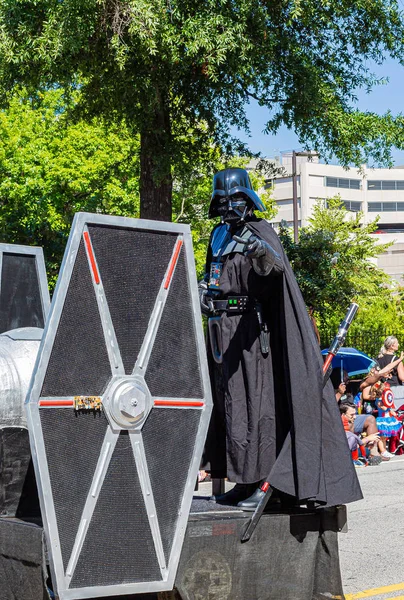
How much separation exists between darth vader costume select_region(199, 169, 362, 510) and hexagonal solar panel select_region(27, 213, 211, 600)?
632 mm

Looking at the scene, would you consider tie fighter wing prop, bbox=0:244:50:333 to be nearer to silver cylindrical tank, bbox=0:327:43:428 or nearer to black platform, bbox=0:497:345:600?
silver cylindrical tank, bbox=0:327:43:428

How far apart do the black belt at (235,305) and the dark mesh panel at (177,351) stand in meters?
0.88

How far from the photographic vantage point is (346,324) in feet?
15.7

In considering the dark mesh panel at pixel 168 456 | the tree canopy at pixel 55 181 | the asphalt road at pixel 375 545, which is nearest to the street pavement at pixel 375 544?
the asphalt road at pixel 375 545

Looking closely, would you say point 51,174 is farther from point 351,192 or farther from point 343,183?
point 351,192

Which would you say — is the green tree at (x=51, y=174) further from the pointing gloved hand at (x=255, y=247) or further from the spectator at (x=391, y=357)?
the pointing gloved hand at (x=255, y=247)

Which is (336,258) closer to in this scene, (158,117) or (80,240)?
(158,117)

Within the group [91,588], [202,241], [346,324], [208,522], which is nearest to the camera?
[91,588]

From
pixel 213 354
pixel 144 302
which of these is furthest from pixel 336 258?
pixel 144 302

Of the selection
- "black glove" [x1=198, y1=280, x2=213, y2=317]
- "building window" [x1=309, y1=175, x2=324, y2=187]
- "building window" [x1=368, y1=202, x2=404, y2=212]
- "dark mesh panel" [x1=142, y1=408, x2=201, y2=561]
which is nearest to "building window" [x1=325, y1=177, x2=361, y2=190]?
"building window" [x1=309, y1=175, x2=324, y2=187]

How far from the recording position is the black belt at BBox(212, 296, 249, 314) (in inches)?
188

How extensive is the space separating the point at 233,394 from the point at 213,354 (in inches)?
11.0

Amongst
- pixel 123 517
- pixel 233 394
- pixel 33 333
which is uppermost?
pixel 33 333

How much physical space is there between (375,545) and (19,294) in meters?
3.40
